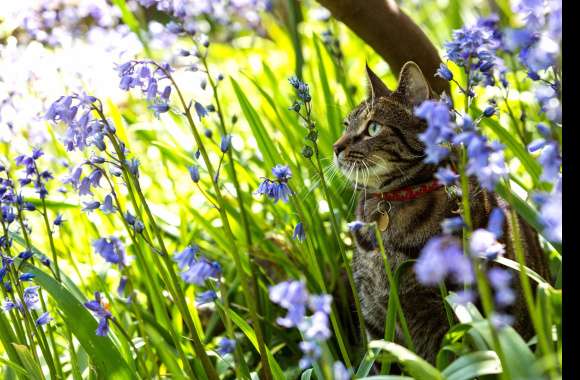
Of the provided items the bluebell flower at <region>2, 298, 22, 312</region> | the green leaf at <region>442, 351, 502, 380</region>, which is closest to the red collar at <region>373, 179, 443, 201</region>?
the green leaf at <region>442, 351, 502, 380</region>

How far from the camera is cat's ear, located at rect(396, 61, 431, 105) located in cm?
265

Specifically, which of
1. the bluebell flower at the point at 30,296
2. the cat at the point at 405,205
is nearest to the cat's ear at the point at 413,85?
the cat at the point at 405,205

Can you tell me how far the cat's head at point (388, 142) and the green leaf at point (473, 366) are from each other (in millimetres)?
1130

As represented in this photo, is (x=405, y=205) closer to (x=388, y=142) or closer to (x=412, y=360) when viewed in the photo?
(x=388, y=142)

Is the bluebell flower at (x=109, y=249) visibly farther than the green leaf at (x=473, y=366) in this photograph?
Yes

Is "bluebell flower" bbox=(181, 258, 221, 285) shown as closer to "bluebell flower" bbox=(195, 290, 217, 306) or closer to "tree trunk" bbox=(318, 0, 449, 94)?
"bluebell flower" bbox=(195, 290, 217, 306)

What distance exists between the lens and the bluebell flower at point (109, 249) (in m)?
1.81

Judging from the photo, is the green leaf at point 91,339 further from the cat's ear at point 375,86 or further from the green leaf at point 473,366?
the cat's ear at point 375,86

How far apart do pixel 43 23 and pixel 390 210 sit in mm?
4348

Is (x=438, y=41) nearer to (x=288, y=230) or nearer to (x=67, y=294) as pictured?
(x=288, y=230)

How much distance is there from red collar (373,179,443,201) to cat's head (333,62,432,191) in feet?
0.10

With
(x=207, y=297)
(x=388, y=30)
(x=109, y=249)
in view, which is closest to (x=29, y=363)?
(x=109, y=249)

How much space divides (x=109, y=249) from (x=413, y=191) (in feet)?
4.37

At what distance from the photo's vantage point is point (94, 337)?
7.04 ft
